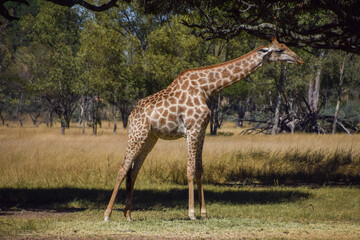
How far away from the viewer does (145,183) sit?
1302cm

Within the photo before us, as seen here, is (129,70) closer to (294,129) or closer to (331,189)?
(294,129)

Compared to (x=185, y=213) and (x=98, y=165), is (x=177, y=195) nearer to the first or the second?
(x=185, y=213)

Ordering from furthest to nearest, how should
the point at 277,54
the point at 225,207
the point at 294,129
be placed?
1. the point at 294,129
2. the point at 225,207
3. the point at 277,54

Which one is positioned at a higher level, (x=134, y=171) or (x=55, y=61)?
(x=55, y=61)

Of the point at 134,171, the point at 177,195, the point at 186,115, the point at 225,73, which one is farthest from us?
the point at 177,195

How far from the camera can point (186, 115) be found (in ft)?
26.1

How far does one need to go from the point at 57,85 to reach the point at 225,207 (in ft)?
96.7

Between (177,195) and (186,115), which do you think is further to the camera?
(177,195)

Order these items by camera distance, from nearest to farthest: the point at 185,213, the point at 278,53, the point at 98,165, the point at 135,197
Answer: the point at 278,53
the point at 185,213
the point at 135,197
the point at 98,165

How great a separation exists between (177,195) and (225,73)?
14.1ft

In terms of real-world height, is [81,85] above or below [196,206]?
above

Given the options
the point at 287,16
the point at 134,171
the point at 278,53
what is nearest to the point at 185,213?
the point at 134,171

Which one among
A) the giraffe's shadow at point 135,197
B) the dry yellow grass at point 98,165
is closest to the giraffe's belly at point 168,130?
the giraffe's shadow at point 135,197

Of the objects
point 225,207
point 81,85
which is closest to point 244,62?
point 225,207
